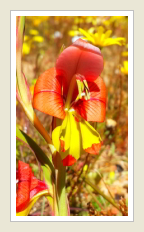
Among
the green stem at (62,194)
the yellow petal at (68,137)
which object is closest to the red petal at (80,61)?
the yellow petal at (68,137)

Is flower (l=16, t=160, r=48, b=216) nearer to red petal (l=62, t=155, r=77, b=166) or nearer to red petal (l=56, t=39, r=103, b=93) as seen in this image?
red petal (l=62, t=155, r=77, b=166)

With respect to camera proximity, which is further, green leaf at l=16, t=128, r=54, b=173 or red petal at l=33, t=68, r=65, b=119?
green leaf at l=16, t=128, r=54, b=173

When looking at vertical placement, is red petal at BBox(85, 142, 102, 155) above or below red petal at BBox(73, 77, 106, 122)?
below

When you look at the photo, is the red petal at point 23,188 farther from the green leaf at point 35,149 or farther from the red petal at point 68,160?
the red petal at point 68,160

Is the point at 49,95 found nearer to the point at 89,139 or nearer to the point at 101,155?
the point at 89,139

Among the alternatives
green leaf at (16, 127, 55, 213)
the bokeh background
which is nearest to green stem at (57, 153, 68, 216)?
green leaf at (16, 127, 55, 213)

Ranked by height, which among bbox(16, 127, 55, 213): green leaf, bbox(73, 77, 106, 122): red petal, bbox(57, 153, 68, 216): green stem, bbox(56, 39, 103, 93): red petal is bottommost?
bbox(57, 153, 68, 216): green stem
